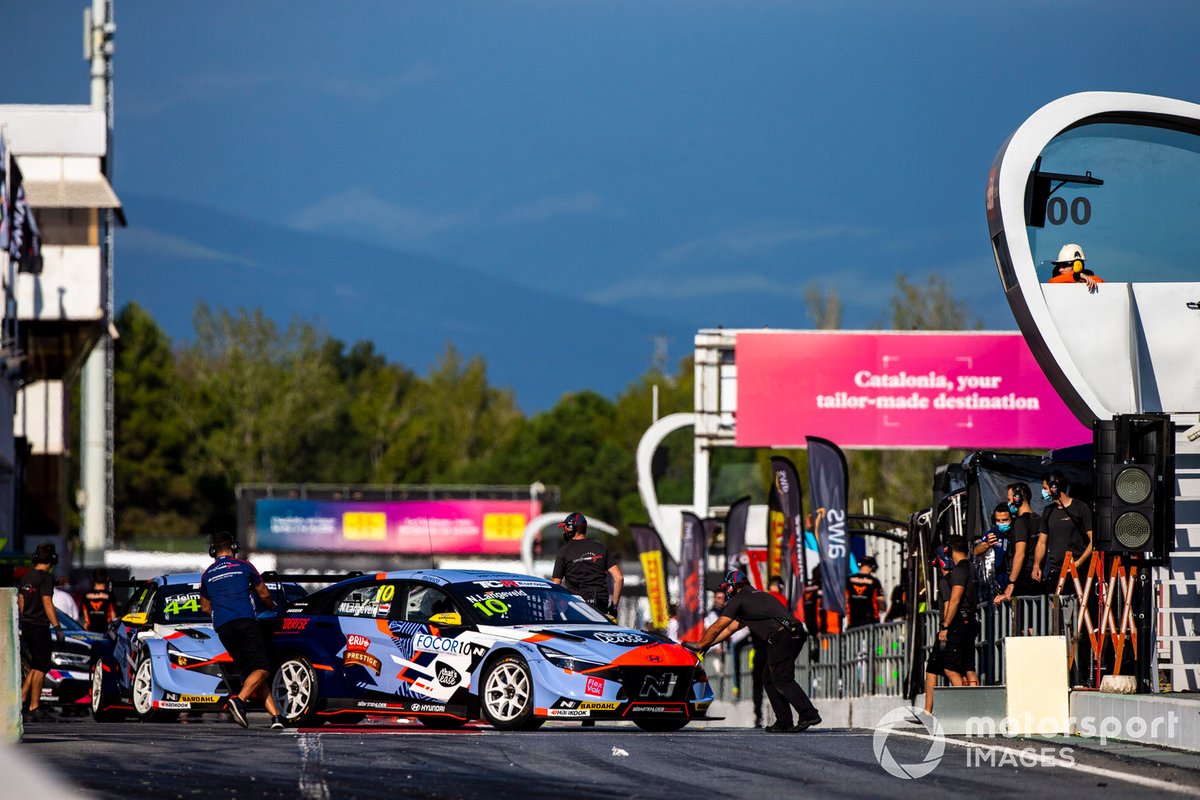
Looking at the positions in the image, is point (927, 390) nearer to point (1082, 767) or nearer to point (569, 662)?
point (569, 662)

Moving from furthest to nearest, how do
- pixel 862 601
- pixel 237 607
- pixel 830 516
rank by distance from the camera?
pixel 830 516 → pixel 862 601 → pixel 237 607

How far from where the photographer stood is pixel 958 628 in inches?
645

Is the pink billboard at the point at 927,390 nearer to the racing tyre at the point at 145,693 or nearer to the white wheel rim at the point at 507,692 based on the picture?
the racing tyre at the point at 145,693

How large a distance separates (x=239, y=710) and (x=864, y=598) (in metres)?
9.19

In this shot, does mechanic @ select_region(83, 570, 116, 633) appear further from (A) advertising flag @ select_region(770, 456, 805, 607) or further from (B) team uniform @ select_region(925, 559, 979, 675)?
(B) team uniform @ select_region(925, 559, 979, 675)

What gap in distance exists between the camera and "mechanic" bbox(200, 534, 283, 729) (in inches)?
644

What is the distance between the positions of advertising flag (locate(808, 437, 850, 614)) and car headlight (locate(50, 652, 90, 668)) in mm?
8992

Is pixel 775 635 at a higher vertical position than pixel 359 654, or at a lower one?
higher

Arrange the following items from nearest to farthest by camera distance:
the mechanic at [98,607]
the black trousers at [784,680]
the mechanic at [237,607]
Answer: the mechanic at [237,607] < the black trousers at [784,680] < the mechanic at [98,607]

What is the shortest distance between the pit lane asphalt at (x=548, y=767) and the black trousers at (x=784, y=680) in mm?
1462

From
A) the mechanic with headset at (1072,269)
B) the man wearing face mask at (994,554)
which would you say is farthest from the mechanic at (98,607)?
the mechanic with headset at (1072,269)

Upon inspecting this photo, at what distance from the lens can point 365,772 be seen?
430 inches

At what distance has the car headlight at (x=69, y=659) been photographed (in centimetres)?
2294
